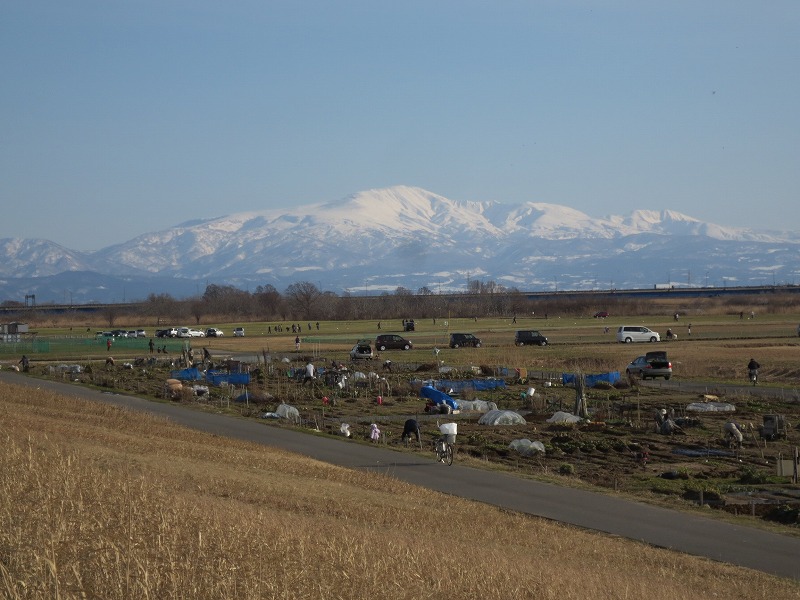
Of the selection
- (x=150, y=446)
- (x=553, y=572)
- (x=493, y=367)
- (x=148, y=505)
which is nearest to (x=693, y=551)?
(x=553, y=572)

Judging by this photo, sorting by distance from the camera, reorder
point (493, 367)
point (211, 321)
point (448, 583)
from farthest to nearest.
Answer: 1. point (211, 321)
2. point (493, 367)
3. point (448, 583)

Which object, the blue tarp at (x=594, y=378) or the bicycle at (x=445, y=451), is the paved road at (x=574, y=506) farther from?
the blue tarp at (x=594, y=378)

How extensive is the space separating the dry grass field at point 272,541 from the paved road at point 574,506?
0.90m

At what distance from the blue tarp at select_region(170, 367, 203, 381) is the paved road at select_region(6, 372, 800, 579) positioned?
22894mm

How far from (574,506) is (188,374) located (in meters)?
37.8

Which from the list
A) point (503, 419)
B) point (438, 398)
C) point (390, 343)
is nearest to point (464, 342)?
point (390, 343)

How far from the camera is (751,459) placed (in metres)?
27.8

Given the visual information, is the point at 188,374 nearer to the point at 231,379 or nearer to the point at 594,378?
the point at 231,379

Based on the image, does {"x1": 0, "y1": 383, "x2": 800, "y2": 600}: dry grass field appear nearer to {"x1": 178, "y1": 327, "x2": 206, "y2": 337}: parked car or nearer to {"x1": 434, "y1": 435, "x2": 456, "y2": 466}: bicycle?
{"x1": 434, "y1": 435, "x2": 456, "y2": 466}: bicycle

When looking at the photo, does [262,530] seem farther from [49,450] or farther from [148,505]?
[49,450]

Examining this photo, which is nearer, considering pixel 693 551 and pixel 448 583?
pixel 448 583

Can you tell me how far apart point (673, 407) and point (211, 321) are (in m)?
130

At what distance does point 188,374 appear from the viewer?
54625 mm

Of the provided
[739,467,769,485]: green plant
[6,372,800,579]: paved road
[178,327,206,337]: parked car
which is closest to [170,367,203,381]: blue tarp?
[6,372,800,579]: paved road
